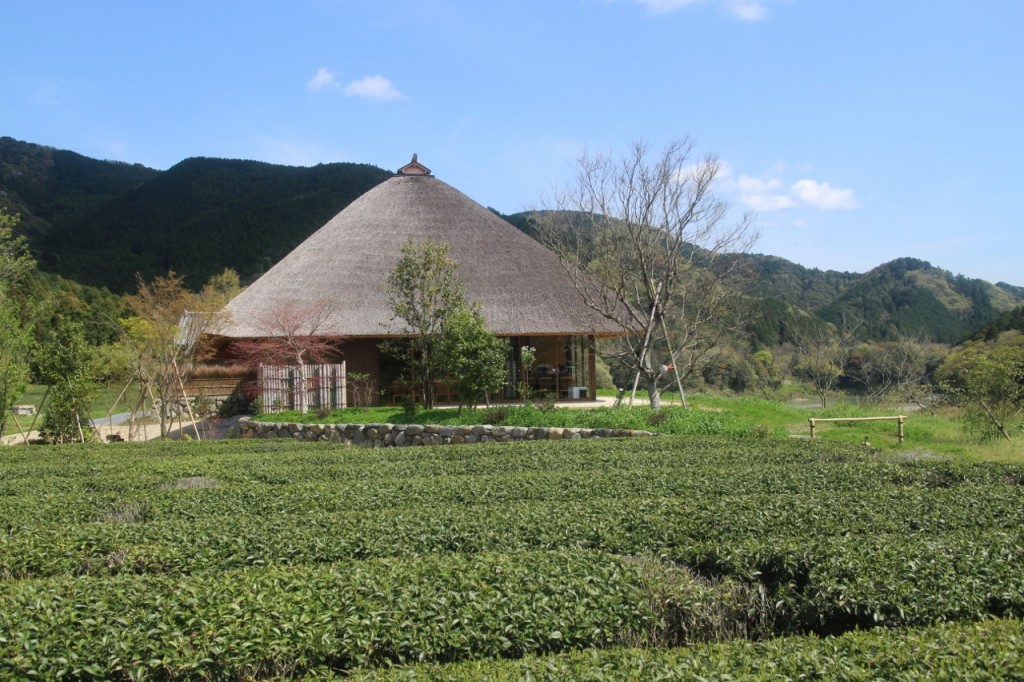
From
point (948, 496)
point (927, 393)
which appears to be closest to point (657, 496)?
point (948, 496)

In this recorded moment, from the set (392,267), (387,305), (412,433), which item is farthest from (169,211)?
(412,433)

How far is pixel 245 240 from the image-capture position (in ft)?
157

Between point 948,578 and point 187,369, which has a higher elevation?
point 187,369

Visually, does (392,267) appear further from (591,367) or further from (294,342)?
(591,367)

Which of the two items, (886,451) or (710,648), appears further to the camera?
(886,451)

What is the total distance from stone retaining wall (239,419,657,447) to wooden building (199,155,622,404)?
12.7 ft

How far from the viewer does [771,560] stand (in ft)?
15.4

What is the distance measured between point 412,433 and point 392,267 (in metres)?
8.37

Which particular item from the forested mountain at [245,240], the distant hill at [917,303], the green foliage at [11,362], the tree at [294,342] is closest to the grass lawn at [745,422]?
the tree at [294,342]

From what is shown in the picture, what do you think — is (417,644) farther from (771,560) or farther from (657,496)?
(657,496)

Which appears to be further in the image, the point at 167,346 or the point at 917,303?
the point at 917,303

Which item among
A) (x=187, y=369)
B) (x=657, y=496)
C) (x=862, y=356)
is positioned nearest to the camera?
(x=657, y=496)

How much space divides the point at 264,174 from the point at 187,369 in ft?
165

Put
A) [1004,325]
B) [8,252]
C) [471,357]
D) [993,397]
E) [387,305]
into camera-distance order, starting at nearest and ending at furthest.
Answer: [993,397] < [471,357] < [8,252] < [387,305] < [1004,325]
